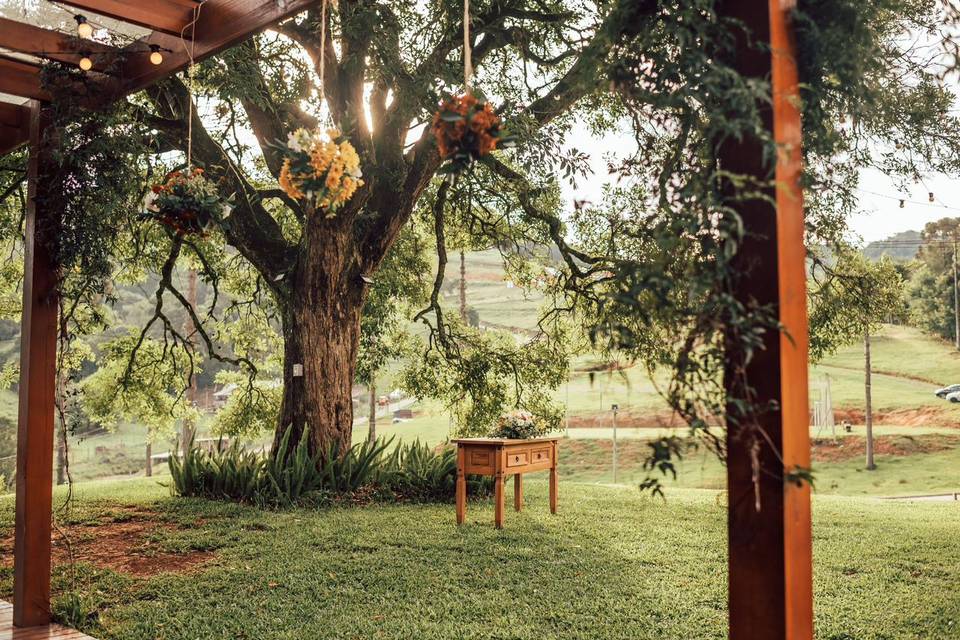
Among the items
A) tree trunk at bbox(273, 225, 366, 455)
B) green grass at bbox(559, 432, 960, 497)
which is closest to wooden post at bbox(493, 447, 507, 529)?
tree trunk at bbox(273, 225, 366, 455)

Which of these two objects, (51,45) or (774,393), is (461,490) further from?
(774,393)

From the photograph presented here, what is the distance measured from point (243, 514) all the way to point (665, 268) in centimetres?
628

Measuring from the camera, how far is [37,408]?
14.6 feet

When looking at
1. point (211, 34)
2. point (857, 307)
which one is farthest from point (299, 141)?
point (857, 307)

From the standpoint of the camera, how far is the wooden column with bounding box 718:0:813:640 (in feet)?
6.27

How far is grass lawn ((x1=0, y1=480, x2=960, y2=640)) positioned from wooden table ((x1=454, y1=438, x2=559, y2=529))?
27cm

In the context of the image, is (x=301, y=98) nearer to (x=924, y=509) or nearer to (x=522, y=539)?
(x=522, y=539)

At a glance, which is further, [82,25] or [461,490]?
[461,490]

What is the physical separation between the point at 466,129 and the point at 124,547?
5.40 m

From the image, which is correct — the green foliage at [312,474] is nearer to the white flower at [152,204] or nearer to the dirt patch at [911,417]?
the white flower at [152,204]

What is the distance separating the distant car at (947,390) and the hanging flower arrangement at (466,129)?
3049 cm

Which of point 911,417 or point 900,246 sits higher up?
point 900,246

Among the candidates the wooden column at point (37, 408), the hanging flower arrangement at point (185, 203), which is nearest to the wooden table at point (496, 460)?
the wooden column at point (37, 408)

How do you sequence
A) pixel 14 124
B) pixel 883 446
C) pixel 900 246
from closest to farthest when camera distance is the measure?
1. pixel 14 124
2. pixel 883 446
3. pixel 900 246
